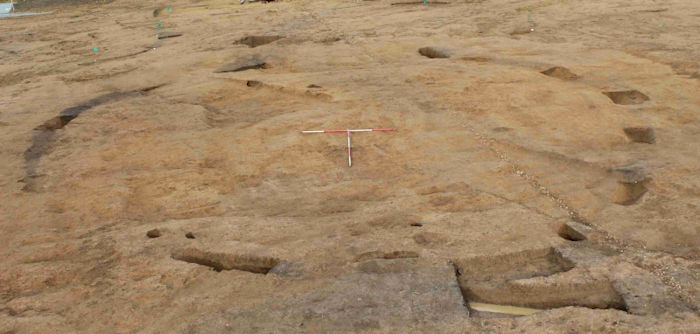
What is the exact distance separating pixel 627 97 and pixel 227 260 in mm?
4366

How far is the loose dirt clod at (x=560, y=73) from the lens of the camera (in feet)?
20.6

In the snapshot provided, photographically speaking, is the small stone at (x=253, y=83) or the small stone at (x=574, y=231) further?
the small stone at (x=253, y=83)

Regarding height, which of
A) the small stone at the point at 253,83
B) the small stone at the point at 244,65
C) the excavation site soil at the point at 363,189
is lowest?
the excavation site soil at the point at 363,189

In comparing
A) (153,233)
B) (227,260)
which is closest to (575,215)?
(227,260)

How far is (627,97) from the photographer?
223 inches

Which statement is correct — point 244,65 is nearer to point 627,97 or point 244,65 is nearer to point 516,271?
point 627,97

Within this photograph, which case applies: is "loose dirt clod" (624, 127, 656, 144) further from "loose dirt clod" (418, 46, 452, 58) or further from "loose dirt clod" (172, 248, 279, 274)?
"loose dirt clod" (172, 248, 279, 274)

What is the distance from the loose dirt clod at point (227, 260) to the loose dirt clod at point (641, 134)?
3259mm

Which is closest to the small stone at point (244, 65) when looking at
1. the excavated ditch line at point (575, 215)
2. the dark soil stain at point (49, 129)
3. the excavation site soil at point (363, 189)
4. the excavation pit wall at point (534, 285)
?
the excavation site soil at point (363, 189)

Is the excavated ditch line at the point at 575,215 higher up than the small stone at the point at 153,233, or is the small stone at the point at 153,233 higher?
the small stone at the point at 153,233

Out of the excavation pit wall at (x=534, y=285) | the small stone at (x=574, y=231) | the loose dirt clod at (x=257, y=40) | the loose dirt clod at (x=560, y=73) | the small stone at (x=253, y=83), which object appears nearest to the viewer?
the excavation pit wall at (x=534, y=285)

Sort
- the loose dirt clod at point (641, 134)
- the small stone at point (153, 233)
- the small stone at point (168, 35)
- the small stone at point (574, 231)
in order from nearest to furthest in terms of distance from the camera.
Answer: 1. the small stone at point (574, 231)
2. the small stone at point (153, 233)
3. the loose dirt clod at point (641, 134)
4. the small stone at point (168, 35)

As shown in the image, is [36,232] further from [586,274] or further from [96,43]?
[96,43]

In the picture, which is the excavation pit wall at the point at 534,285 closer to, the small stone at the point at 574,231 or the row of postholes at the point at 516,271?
the row of postholes at the point at 516,271
